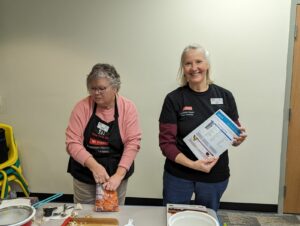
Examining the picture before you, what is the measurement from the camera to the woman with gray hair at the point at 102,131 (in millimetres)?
1374

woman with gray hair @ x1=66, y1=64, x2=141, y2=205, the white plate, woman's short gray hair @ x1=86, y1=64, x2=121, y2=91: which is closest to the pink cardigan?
woman with gray hair @ x1=66, y1=64, x2=141, y2=205

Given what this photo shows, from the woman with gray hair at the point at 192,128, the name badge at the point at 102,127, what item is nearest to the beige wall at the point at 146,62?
the woman with gray hair at the point at 192,128

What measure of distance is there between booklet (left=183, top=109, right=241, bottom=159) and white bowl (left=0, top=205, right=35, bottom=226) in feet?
2.57

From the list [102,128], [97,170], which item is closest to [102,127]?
[102,128]

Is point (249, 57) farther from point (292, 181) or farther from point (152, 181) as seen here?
point (152, 181)

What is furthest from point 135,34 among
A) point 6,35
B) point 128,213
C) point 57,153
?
point 128,213

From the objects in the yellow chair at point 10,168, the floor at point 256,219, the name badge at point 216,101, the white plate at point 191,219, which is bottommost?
the floor at point 256,219

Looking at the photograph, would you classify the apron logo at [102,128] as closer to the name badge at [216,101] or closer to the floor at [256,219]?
the name badge at [216,101]

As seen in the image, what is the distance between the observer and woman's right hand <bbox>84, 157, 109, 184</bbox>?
51.9 inches

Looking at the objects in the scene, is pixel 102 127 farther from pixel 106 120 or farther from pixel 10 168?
pixel 10 168

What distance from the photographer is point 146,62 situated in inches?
99.0

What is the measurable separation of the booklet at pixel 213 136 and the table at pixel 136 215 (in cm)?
30

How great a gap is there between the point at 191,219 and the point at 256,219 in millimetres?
1687

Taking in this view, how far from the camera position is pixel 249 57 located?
7.95ft
